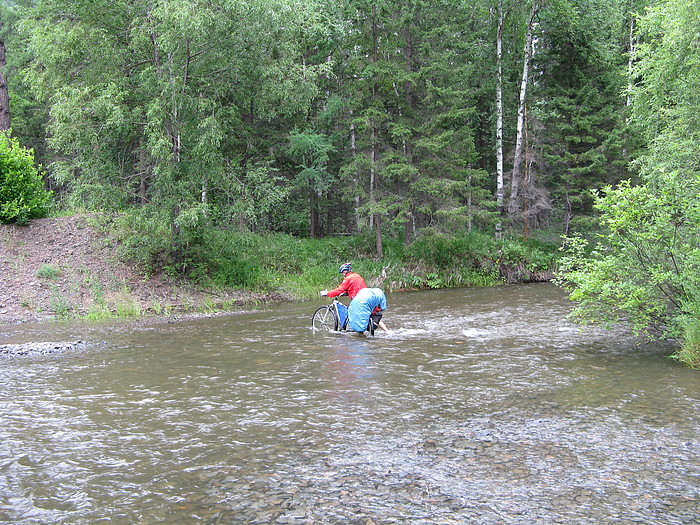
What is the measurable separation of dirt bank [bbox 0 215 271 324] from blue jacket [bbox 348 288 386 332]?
21.4 ft

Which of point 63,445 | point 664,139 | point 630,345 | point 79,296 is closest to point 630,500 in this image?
point 63,445

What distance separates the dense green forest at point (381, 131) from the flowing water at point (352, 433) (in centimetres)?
288

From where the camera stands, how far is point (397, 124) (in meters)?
23.9

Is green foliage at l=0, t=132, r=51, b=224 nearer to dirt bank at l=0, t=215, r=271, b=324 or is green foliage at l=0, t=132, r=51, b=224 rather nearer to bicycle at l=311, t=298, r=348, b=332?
dirt bank at l=0, t=215, r=271, b=324

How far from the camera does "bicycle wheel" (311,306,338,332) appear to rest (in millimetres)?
13762

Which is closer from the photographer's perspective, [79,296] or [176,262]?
[79,296]

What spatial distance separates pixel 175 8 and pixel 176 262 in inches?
318

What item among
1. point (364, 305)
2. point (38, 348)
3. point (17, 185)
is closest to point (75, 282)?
point (17, 185)

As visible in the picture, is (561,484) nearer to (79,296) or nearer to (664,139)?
(664,139)

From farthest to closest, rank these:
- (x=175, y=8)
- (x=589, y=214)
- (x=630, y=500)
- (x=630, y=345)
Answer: (x=589, y=214)
(x=175, y=8)
(x=630, y=345)
(x=630, y=500)

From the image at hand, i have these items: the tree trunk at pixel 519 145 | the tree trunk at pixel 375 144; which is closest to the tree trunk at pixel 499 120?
the tree trunk at pixel 519 145

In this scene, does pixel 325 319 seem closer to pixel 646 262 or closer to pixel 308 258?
pixel 646 262

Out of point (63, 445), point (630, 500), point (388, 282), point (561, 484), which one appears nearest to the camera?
point (630, 500)

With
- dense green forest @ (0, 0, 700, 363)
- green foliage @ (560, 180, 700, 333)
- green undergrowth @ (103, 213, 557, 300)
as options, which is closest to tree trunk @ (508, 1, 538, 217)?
dense green forest @ (0, 0, 700, 363)
